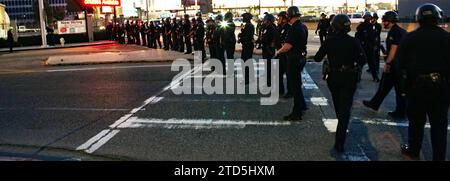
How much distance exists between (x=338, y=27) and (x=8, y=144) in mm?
4644

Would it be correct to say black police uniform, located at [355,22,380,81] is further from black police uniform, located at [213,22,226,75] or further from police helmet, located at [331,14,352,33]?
police helmet, located at [331,14,352,33]

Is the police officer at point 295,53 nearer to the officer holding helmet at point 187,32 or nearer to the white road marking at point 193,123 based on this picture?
the white road marking at point 193,123

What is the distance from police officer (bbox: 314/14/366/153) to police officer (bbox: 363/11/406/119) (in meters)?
1.45

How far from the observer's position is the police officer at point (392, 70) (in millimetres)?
7743

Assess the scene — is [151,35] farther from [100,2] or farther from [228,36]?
[228,36]

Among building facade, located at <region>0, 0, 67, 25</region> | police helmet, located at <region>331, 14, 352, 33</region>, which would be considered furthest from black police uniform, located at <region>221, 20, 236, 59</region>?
building facade, located at <region>0, 0, 67, 25</region>

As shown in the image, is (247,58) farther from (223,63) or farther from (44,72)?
(44,72)

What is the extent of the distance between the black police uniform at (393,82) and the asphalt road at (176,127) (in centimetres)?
24

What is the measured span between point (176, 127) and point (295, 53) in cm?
214

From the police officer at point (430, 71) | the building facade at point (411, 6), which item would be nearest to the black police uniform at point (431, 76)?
the police officer at point (430, 71)

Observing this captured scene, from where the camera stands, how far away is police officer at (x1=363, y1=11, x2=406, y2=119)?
305 inches

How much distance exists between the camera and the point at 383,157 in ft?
19.1
